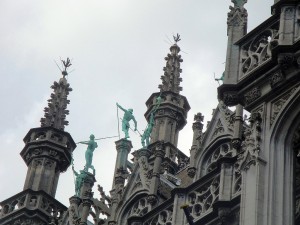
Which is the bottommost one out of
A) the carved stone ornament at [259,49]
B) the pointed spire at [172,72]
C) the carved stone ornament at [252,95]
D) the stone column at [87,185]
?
the carved stone ornament at [252,95]

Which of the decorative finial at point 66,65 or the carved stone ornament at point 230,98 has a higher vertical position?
the decorative finial at point 66,65

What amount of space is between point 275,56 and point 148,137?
44.4ft

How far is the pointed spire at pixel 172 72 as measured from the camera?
31.8m

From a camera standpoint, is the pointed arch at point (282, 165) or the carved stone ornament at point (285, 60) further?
the carved stone ornament at point (285, 60)

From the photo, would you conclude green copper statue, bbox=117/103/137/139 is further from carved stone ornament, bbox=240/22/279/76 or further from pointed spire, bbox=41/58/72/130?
carved stone ornament, bbox=240/22/279/76

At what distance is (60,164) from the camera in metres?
30.8

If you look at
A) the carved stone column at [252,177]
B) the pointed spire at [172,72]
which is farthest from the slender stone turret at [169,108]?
the carved stone column at [252,177]

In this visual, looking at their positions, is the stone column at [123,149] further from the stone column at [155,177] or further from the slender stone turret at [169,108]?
the stone column at [155,177]

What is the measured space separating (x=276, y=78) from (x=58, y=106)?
1881cm

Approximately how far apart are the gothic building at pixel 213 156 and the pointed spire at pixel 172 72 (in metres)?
0.04

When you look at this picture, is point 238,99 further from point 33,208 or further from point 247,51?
point 33,208

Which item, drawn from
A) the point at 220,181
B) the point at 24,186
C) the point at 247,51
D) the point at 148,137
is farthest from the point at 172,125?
the point at 247,51

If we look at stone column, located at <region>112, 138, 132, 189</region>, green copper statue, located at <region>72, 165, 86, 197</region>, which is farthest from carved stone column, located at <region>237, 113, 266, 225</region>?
stone column, located at <region>112, 138, 132, 189</region>

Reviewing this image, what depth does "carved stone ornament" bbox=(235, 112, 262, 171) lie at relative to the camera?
46.4 feet
